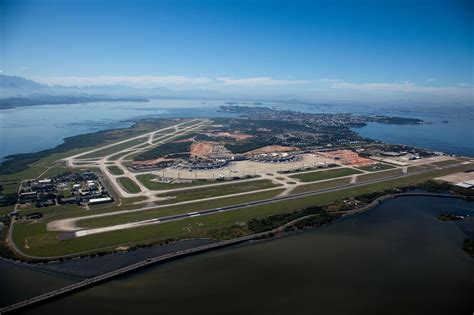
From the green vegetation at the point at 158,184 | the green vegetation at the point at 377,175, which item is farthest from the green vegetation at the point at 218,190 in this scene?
the green vegetation at the point at 377,175

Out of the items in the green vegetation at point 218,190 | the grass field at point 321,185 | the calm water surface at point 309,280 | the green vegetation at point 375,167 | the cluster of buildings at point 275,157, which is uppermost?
the cluster of buildings at point 275,157

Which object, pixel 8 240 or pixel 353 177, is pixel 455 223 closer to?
pixel 353 177

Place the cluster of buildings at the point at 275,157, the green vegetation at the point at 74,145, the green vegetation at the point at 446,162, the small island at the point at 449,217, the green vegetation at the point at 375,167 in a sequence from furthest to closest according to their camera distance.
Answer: the cluster of buildings at the point at 275,157 < the green vegetation at the point at 446,162 < the green vegetation at the point at 375,167 < the green vegetation at the point at 74,145 < the small island at the point at 449,217

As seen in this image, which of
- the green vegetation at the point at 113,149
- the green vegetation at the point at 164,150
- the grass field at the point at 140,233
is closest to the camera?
the grass field at the point at 140,233

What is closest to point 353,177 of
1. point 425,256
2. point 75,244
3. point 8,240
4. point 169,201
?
point 425,256

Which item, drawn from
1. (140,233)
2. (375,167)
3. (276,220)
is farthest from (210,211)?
(375,167)

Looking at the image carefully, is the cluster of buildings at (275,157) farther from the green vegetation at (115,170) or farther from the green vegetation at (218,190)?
the green vegetation at (115,170)

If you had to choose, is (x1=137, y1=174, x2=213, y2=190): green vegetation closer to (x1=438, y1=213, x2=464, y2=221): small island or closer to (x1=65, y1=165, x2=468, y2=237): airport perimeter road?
(x1=65, y1=165, x2=468, y2=237): airport perimeter road

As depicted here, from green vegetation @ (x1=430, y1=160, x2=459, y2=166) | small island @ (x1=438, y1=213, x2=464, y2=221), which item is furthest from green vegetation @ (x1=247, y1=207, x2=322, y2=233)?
green vegetation @ (x1=430, y1=160, x2=459, y2=166)
